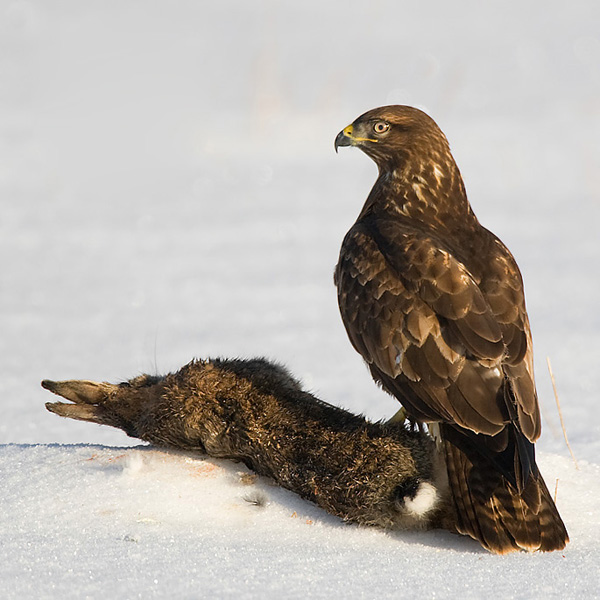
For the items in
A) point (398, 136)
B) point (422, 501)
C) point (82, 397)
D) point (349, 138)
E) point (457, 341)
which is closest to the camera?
point (422, 501)

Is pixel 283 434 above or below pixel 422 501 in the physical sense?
above

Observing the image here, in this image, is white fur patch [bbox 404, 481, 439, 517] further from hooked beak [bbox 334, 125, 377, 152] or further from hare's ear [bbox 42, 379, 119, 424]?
hooked beak [bbox 334, 125, 377, 152]

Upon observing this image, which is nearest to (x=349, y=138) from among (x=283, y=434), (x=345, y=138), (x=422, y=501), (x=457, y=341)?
(x=345, y=138)

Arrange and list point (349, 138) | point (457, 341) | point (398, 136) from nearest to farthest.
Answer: point (457, 341) → point (398, 136) → point (349, 138)

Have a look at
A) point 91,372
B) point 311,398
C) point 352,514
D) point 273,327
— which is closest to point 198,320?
point 273,327

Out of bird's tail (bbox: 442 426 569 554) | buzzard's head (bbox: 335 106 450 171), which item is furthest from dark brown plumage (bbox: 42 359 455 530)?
buzzard's head (bbox: 335 106 450 171)

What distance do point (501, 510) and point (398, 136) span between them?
2.32m

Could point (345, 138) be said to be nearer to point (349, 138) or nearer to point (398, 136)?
point (349, 138)

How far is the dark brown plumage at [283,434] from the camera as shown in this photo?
4.14 meters

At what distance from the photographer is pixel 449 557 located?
12.7ft

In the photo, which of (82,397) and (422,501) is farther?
(82,397)

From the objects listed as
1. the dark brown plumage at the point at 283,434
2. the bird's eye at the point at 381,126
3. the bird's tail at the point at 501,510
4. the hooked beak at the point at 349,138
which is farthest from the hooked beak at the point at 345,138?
the bird's tail at the point at 501,510

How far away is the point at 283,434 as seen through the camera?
4453mm

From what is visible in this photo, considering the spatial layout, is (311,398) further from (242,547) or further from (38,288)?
(38,288)
